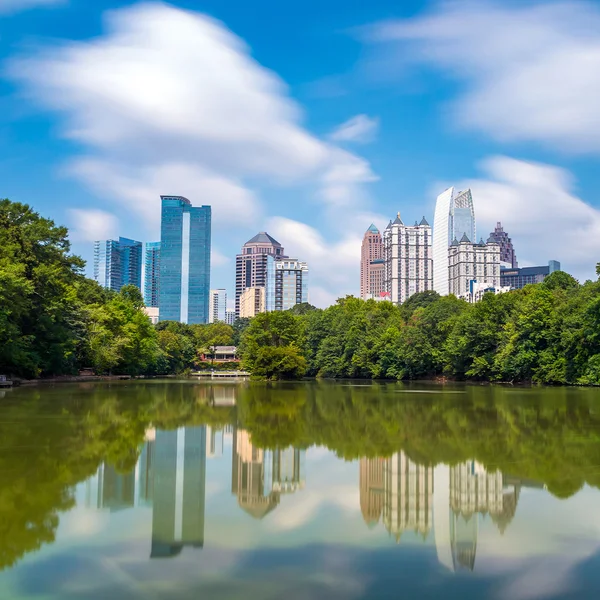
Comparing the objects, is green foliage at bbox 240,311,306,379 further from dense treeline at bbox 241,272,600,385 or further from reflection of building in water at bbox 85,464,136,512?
reflection of building in water at bbox 85,464,136,512

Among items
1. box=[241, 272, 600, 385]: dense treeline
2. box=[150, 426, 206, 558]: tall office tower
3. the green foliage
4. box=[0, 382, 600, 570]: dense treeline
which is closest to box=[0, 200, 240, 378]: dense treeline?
the green foliage

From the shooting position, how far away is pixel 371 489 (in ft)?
28.5

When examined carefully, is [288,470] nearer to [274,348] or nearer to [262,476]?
[262,476]

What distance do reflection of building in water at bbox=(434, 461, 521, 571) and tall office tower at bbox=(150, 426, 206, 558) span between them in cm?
236

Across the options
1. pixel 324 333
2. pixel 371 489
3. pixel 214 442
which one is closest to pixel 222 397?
pixel 214 442

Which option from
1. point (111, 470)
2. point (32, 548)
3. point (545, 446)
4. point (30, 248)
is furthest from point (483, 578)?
point (30, 248)

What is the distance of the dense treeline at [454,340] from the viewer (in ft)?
156

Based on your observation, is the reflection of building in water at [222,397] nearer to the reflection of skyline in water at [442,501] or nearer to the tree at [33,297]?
the tree at [33,297]

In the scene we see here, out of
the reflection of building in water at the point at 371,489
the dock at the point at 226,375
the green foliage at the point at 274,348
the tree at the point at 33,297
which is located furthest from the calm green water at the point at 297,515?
the dock at the point at 226,375

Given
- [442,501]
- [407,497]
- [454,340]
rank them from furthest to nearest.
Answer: [454,340] < [407,497] < [442,501]

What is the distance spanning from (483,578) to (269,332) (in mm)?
63746

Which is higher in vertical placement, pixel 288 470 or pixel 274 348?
pixel 274 348

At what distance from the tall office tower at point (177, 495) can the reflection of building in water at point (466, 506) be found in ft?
7.73

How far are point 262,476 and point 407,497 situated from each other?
232cm
